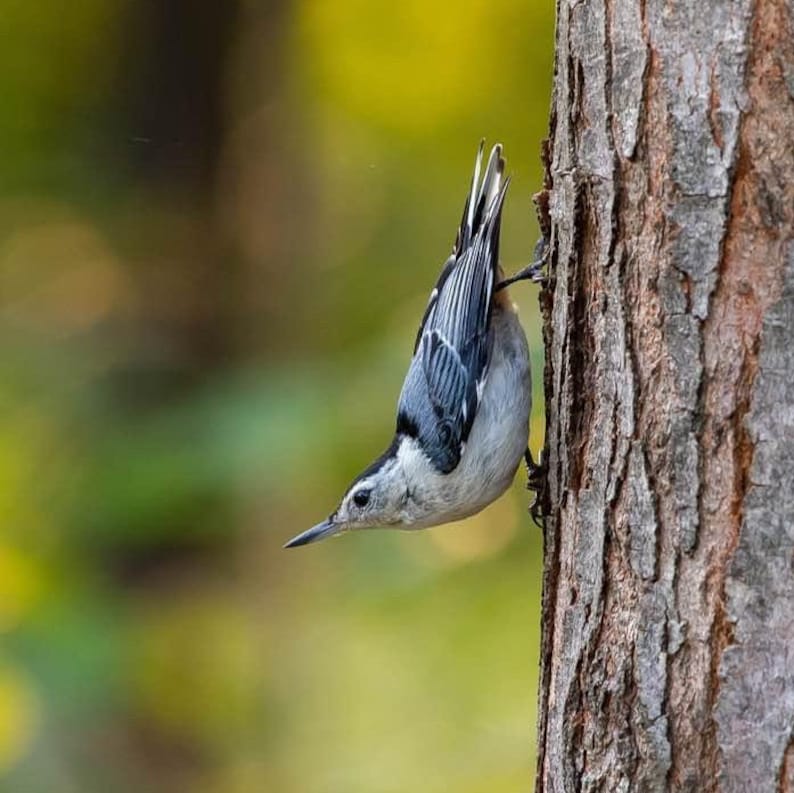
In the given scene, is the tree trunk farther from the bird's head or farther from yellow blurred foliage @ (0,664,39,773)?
yellow blurred foliage @ (0,664,39,773)

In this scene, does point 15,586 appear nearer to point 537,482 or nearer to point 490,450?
point 490,450

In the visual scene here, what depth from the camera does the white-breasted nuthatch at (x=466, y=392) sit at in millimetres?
3799

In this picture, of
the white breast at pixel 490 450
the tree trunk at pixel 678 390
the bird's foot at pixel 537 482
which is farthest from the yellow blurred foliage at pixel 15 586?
→ the tree trunk at pixel 678 390

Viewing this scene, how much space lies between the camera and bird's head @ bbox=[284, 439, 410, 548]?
4.10m

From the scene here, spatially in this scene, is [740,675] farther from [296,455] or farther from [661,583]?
[296,455]

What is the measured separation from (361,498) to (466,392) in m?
0.55

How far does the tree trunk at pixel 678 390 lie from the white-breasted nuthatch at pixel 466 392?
3.97ft

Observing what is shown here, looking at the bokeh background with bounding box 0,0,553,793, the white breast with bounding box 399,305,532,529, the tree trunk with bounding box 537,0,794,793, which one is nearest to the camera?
the tree trunk with bounding box 537,0,794,793

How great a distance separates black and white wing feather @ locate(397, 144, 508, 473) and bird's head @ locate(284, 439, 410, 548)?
0.55 ft

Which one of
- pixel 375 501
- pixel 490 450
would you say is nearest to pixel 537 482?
pixel 490 450

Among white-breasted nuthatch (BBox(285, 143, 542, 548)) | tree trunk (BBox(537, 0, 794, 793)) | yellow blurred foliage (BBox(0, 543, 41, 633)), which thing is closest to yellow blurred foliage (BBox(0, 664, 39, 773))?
yellow blurred foliage (BBox(0, 543, 41, 633))

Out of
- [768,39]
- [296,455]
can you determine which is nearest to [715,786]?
[768,39]

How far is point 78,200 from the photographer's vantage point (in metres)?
5.56

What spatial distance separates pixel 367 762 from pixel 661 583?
3.88 metres
